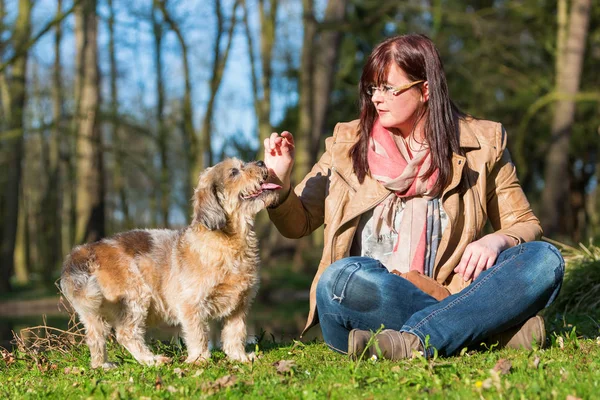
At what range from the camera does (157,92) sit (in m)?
23.9

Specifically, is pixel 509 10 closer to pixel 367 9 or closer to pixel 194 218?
pixel 367 9

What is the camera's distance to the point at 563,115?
1505 cm

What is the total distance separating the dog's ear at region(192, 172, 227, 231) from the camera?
187 inches

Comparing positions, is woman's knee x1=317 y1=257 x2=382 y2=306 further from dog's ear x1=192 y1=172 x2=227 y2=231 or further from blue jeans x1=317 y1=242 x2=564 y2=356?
dog's ear x1=192 y1=172 x2=227 y2=231

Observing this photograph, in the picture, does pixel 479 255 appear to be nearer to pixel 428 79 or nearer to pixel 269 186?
pixel 428 79

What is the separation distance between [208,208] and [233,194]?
22 cm

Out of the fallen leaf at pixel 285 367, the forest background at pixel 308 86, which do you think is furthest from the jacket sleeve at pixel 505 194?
the forest background at pixel 308 86

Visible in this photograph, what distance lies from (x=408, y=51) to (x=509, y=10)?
53.8 ft

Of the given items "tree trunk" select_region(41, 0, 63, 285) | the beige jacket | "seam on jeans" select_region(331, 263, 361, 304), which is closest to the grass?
"seam on jeans" select_region(331, 263, 361, 304)

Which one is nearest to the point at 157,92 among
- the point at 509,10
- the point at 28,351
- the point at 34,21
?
the point at 34,21

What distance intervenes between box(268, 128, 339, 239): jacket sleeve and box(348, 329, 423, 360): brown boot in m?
1.06

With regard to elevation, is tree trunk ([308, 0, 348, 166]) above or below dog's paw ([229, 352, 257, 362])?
above

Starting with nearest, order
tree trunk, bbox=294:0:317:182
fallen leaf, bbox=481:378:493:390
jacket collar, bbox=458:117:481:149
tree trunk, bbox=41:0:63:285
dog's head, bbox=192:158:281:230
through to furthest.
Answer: fallen leaf, bbox=481:378:493:390 < jacket collar, bbox=458:117:481:149 < dog's head, bbox=192:158:281:230 < tree trunk, bbox=294:0:317:182 < tree trunk, bbox=41:0:63:285

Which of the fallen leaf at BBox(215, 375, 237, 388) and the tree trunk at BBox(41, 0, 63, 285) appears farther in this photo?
the tree trunk at BBox(41, 0, 63, 285)
